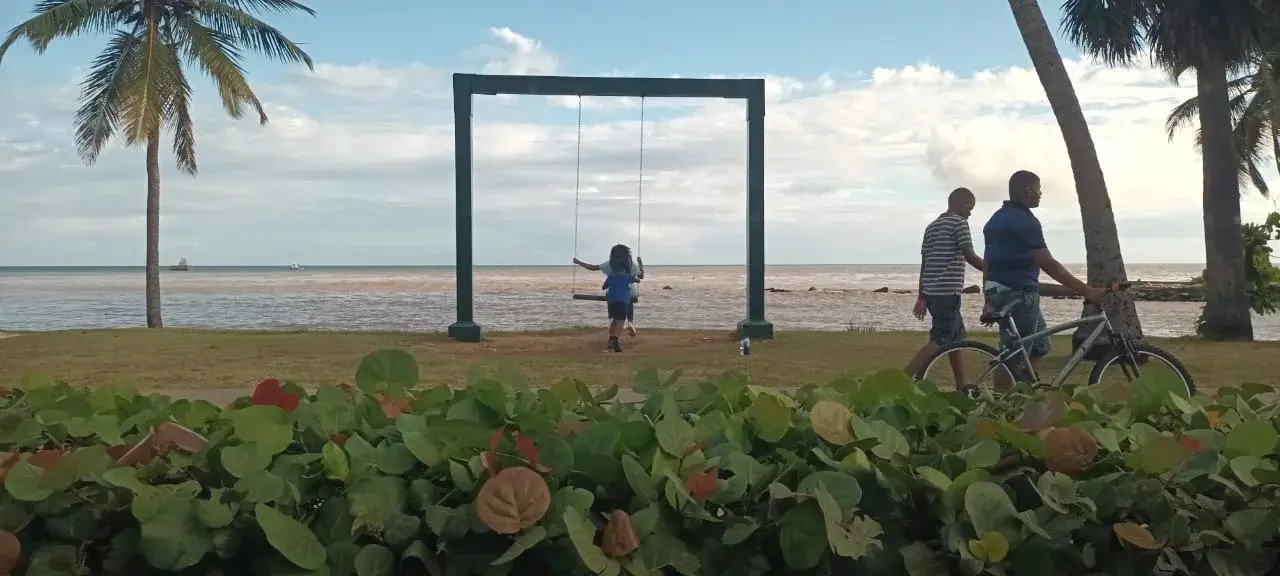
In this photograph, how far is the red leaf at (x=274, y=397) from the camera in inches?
68.7

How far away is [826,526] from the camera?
3.92 feet

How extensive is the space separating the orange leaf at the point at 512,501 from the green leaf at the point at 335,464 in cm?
23

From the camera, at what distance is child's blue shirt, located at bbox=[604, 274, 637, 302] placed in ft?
40.5

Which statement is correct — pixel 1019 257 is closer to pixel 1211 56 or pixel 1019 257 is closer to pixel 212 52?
pixel 1211 56

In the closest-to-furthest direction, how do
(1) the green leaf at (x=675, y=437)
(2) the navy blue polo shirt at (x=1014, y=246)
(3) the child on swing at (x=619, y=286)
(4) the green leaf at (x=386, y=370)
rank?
1. (1) the green leaf at (x=675, y=437)
2. (4) the green leaf at (x=386, y=370)
3. (2) the navy blue polo shirt at (x=1014, y=246)
4. (3) the child on swing at (x=619, y=286)

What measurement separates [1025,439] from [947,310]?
5764 millimetres

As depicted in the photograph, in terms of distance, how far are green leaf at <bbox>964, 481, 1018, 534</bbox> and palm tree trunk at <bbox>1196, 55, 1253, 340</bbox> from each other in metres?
14.7

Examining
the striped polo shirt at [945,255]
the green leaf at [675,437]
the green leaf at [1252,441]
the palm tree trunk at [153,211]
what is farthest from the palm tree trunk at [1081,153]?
the palm tree trunk at [153,211]

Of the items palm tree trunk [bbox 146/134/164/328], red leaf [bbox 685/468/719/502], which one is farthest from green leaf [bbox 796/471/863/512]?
palm tree trunk [bbox 146/134/164/328]

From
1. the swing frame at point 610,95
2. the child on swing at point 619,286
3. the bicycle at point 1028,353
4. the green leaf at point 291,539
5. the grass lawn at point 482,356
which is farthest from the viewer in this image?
the swing frame at point 610,95

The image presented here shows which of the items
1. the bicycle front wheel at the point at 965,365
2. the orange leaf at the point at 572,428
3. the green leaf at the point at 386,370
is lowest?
the bicycle front wheel at the point at 965,365

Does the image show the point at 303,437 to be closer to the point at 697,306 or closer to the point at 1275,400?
the point at 1275,400

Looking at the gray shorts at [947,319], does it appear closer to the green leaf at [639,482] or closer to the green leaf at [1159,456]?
the green leaf at [1159,456]

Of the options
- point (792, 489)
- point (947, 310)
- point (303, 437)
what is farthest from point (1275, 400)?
point (947, 310)
